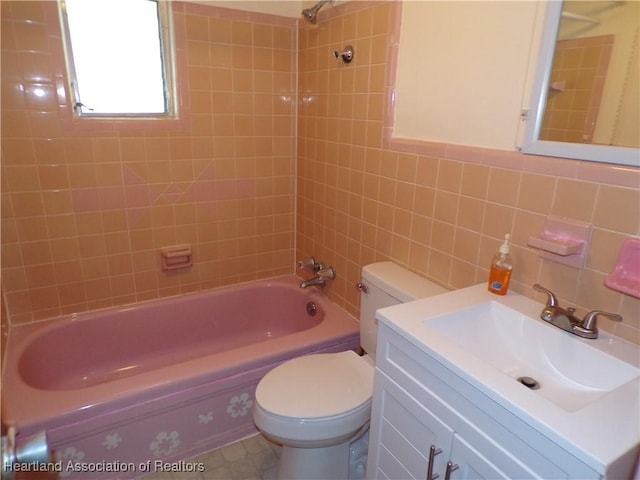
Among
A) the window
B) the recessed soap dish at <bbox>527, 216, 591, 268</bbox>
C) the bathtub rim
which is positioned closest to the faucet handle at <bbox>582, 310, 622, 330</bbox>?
the recessed soap dish at <bbox>527, 216, 591, 268</bbox>

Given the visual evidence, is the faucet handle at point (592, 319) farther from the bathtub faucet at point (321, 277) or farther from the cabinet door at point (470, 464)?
the bathtub faucet at point (321, 277)

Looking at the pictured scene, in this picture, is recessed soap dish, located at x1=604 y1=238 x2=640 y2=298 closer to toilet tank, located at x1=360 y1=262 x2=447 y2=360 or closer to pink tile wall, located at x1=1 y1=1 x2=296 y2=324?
toilet tank, located at x1=360 y1=262 x2=447 y2=360

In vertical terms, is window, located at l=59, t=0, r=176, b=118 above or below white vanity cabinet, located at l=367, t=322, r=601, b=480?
above

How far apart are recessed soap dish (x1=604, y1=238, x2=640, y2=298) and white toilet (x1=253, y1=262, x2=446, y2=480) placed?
1.97 feet

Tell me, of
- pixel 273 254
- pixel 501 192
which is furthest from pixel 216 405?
pixel 501 192

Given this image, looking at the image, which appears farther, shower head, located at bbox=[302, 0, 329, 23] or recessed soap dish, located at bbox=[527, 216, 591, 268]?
shower head, located at bbox=[302, 0, 329, 23]

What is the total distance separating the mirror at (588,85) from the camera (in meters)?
0.99

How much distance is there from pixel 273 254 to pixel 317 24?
1328 millimetres

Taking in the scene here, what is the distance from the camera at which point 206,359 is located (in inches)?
69.9

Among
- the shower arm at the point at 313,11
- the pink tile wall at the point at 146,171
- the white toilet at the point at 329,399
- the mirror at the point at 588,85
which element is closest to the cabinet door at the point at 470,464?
the white toilet at the point at 329,399

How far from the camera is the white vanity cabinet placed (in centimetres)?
80

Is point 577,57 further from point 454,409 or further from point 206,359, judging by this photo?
point 206,359

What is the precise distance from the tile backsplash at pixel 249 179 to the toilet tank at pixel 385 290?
0.06 m

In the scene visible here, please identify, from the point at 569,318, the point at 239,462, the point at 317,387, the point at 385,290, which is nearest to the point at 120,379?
the point at 239,462
